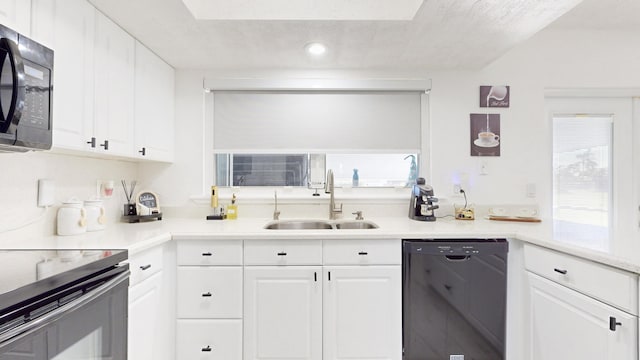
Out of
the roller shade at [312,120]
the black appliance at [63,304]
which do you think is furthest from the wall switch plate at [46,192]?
the roller shade at [312,120]

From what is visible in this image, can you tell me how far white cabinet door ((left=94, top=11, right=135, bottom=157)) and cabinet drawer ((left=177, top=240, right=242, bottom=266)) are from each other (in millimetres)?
665

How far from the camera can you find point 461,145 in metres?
2.48

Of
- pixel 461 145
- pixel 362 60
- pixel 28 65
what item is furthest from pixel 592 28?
pixel 28 65

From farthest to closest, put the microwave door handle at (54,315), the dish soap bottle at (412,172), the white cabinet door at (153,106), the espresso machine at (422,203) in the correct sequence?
1. the dish soap bottle at (412,172)
2. the espresso machine at (422,203)
3. the white cabinet door at (153,106)
4. the microwave door handle at (54,315)

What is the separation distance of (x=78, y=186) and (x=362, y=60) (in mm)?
2045

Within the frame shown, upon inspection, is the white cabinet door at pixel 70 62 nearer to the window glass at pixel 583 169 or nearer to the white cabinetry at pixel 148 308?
the white cabinetry at pixel 148 308

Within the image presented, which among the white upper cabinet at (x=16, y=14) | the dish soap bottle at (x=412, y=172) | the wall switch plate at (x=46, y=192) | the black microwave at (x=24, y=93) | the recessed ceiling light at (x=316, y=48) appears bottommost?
the wall switch plate at (x=46, y=192)

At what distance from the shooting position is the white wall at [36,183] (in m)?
1.39

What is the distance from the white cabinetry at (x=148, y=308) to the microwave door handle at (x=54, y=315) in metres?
0.36

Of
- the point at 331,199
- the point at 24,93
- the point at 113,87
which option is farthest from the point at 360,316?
the point at 113,87

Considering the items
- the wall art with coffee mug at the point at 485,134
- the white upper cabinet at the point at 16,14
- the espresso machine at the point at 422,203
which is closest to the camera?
the white upper cabinet at the point at 16,14

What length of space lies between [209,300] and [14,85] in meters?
1.34

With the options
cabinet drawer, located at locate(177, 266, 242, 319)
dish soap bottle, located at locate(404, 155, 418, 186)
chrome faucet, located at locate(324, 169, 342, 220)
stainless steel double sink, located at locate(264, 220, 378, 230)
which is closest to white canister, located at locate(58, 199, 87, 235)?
cabinet drawer, located at locate(177, 266, 242, 319)

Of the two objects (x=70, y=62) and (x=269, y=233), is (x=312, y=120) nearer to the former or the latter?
(x=269, y=233)
